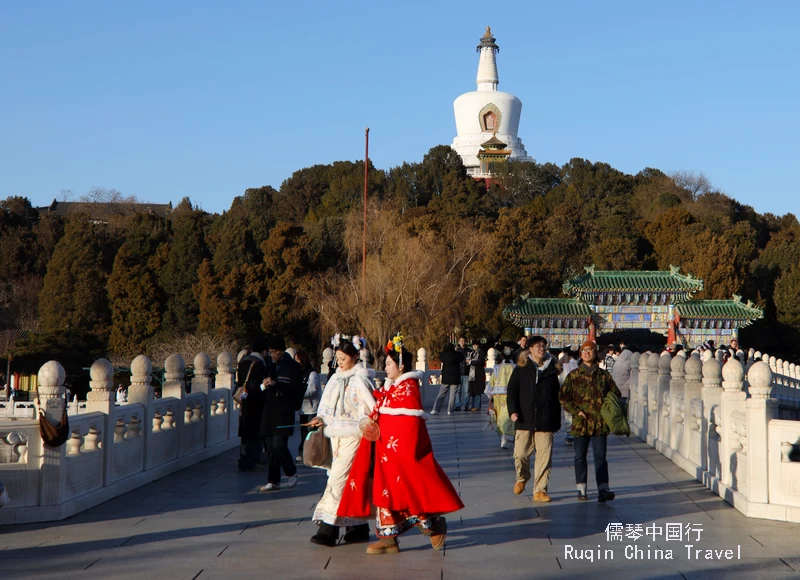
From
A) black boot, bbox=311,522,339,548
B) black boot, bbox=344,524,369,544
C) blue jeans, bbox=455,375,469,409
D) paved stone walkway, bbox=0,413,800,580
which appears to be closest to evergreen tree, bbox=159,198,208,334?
blue jeans, bbox=455,375,469,409

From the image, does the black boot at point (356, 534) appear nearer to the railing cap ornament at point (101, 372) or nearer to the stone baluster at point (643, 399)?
the railing cap ornament at point (101, 372)

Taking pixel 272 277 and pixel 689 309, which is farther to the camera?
pixel 272 277

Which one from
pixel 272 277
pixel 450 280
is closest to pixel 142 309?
pixel 272 277

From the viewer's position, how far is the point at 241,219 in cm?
4919

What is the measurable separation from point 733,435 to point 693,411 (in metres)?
2.20

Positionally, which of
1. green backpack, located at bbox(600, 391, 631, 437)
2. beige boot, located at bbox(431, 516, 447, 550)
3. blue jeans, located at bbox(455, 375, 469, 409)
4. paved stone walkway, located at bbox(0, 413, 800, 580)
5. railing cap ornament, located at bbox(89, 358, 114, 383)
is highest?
railing cap ornament, located at bbox(89, 358, 114, 383)

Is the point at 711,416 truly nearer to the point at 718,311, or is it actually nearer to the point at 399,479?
the point at 399,479

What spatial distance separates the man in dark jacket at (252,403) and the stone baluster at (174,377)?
2.99 ft

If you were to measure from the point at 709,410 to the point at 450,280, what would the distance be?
29.2 m

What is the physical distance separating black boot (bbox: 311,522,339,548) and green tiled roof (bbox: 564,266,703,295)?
3441cm

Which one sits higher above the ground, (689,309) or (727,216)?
(727,216)

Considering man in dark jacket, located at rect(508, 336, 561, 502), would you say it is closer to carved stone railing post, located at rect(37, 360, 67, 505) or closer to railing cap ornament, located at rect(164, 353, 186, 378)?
carved stone railing post, located at rect(37, 360, 67, 505)

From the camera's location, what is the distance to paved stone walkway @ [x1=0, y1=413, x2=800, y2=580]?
6.38 metres

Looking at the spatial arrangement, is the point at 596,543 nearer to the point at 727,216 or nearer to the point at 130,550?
the point at 130,550
